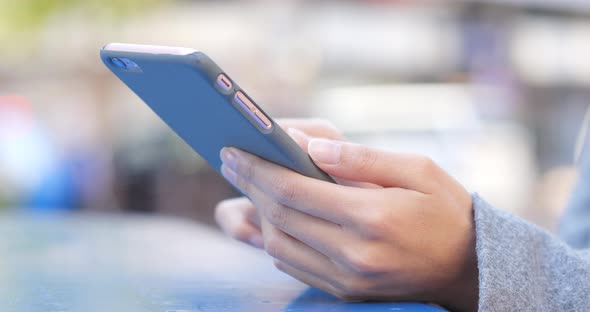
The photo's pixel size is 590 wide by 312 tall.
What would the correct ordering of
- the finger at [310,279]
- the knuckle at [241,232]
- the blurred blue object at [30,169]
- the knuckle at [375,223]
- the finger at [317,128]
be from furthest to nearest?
the blurred blue object at [30,169], the knuckle at [241,232], the finger at [317,128], the finger at [310,279], the knuckle at [375,223]

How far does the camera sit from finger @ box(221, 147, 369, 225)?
3.69 ft

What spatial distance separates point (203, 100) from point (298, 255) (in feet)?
0.97

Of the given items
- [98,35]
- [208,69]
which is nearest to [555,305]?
[208,69]

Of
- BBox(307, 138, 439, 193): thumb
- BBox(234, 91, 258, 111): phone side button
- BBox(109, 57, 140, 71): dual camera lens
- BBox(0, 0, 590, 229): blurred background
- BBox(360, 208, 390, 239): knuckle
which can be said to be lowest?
BBox(360, 208, 390, 239): knuckle

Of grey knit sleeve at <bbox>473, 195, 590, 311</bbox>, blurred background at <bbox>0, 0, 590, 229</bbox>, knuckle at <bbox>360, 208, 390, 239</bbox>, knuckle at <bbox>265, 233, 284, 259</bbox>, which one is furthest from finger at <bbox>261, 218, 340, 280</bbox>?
blurred background at <bbox>0, 0, 590, 229</bbox>

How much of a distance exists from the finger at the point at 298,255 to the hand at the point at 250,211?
0.17 metres

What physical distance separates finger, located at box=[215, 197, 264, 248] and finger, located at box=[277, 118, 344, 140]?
192 mm

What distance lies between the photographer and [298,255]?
1235 mm

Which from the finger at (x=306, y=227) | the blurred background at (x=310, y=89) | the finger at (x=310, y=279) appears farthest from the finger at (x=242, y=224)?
the blurred background at (x=310, y=89)

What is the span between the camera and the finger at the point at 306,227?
1159 mm

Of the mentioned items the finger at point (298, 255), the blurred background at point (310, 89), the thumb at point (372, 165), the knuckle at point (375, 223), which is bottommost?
the finger at point (298, 255)

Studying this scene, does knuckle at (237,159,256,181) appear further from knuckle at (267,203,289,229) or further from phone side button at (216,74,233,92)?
phone side button at (216,74,233,92)

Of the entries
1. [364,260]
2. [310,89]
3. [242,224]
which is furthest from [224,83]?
[310,89]

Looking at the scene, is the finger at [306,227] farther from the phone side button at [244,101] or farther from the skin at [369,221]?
the phone side button at [244,101]
